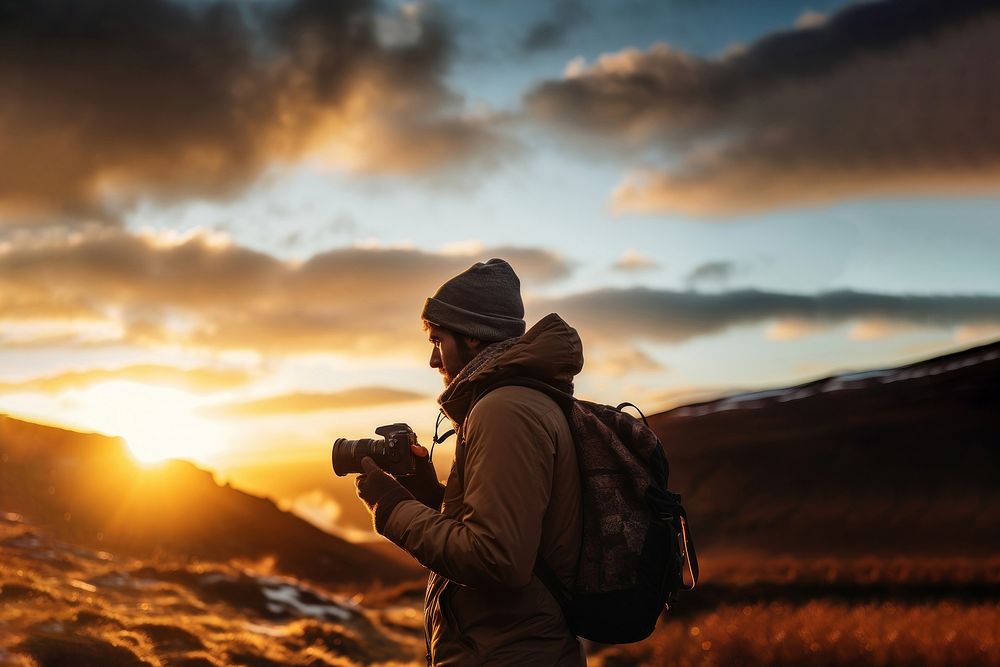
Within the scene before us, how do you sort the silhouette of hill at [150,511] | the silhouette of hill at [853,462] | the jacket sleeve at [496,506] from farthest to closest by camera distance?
1. the silhouette of hill at [853,462]
2. the silhouette of hill at [150,511]
3. the jacket sleeve at [496,506]

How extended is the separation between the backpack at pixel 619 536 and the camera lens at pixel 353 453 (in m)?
0.66

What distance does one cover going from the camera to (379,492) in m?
3.28

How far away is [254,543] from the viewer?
26.6 meters

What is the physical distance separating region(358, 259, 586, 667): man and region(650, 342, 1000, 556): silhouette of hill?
72.2 ft

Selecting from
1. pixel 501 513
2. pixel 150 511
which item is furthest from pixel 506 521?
pixel 150 511

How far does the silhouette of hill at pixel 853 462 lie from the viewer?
83.3ft

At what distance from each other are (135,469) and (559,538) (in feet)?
81.0

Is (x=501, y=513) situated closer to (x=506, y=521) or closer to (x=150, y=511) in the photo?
(x=506, y=521)

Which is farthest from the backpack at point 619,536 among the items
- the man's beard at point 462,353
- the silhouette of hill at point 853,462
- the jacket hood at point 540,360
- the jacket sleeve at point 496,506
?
the silhouette of hill at point 853,462

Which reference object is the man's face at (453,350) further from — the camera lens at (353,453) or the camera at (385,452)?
the camera lens at (353,453)

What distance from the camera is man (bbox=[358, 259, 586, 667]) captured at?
2865 millimetres

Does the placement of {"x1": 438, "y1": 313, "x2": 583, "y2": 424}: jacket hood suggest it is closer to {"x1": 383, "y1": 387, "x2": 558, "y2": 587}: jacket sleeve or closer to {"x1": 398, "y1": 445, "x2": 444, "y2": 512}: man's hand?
{"x1": 383, "y1": 387, "x2": 558, "y2": 587}: jacket sleeve

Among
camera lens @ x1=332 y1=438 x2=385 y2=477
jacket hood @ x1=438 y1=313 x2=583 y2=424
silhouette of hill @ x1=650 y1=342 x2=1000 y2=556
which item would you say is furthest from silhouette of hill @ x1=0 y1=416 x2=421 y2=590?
jacket hood @ x1=438 y1=313 x2=583 y2=424

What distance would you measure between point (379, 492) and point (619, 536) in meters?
0.94
